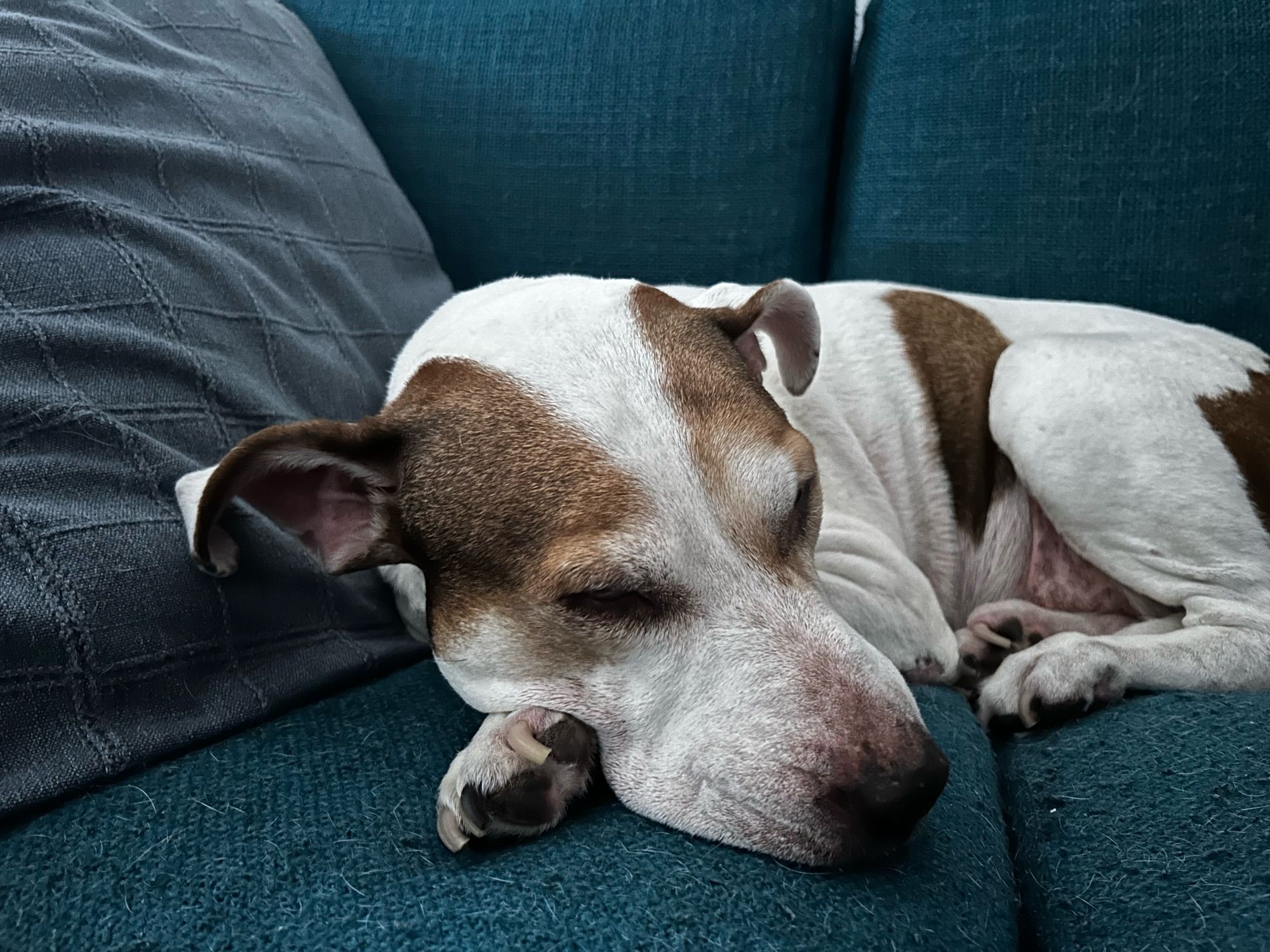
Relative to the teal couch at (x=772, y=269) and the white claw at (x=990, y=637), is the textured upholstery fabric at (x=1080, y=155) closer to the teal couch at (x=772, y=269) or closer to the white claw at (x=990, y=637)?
the teal couch at (x=772, y=269)

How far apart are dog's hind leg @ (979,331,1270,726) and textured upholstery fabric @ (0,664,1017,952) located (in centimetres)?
45

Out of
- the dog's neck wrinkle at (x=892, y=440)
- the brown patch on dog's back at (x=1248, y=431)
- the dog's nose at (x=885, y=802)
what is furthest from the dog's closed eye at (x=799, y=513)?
the brown patch on dog's back at (x=1248, y=431)

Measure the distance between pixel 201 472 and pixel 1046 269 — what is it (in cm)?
224

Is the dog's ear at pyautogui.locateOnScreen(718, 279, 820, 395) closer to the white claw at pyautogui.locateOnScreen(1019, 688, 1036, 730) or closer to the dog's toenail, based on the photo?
the white claw at pyautogui.locateOnScreen(1019, 688, 1036, 730)

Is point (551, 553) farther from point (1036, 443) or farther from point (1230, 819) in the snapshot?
point (1036, 443)

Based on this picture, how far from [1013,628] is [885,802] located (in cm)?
98

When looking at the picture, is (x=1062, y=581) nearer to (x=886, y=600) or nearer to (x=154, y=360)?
(x=886, y=600)

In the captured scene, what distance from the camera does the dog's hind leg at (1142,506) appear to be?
68.7 inches

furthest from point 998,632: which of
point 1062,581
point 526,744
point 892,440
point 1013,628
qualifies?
point 526,744

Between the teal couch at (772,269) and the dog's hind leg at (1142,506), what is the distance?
0.12 m

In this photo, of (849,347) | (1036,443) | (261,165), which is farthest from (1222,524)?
(261,165)

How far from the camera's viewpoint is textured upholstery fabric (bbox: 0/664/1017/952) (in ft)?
3.52

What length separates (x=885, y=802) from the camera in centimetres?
116

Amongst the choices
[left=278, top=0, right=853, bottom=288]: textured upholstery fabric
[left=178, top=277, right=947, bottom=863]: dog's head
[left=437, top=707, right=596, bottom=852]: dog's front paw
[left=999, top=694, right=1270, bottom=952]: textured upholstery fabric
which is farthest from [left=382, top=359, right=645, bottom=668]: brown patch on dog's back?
[left=278, top=0, right=853, bottom=288]: textured upholstery fabric
